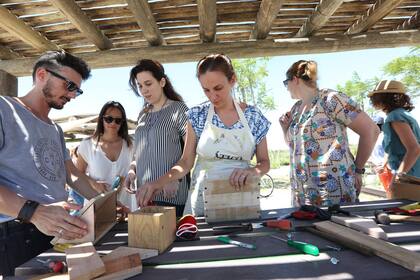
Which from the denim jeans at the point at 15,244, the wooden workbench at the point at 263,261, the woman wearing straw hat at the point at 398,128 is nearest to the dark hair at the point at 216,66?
the wooden workbench at the point at 263,261

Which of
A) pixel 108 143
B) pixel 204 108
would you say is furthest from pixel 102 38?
pixel 204 108

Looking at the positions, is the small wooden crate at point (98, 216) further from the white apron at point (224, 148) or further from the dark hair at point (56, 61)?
the dark hair at point (56, 61)

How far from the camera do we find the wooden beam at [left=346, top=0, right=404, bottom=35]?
9.89 feet

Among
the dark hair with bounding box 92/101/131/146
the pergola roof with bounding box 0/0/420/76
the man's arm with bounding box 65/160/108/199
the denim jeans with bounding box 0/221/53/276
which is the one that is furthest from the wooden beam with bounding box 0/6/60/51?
the denim jeans with bounding box 0/221/53/276

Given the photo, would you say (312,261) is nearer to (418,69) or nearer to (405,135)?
(405,135)

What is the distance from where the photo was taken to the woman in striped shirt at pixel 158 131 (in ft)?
7.96

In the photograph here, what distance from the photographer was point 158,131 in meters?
2.47

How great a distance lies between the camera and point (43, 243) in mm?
1783

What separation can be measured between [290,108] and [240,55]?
3.56ft

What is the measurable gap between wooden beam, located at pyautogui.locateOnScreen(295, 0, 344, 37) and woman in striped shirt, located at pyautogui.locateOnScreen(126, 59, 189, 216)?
5.01 ft

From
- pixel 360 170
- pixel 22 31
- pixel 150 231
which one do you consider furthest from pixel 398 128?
pixel 22 31

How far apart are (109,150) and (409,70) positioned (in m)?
11.8

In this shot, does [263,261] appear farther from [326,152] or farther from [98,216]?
[326,152]

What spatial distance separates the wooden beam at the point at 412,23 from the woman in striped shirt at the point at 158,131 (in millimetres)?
2644
